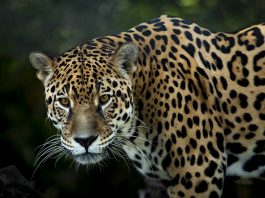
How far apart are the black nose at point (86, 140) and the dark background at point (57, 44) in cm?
486

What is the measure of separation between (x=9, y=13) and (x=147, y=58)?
10732mm

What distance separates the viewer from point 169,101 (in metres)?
7.86

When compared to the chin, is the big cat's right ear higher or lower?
higher

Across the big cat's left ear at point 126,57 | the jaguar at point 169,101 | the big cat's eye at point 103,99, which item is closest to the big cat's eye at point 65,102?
the jaguar at point 169,101

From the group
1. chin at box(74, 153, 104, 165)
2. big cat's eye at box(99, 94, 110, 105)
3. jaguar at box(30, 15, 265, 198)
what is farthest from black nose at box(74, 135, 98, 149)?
big cat's eye at box(99, 94, 110, 105)

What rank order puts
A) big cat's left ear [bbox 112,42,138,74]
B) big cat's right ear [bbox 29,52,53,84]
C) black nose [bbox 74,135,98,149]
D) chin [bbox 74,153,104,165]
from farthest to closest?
1. big cat's right ear [bbox 29,52,53,84]
2. big cat's left ear [bbox 112,42,138,74]
3. chin [bbox 74,153,104,165]
4. black nose [bbox 74,135,98,149]

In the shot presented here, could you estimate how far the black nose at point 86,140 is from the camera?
7.36 m

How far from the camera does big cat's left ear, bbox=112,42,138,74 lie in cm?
770

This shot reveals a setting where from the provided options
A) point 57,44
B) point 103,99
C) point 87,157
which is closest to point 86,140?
point 87,157

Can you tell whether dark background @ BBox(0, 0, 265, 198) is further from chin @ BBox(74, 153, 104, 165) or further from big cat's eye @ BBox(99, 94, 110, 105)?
big cat's eye @ BBox(99, 94, 110, 105)

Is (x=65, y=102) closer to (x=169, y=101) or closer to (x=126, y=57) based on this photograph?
(x=126, y=57)

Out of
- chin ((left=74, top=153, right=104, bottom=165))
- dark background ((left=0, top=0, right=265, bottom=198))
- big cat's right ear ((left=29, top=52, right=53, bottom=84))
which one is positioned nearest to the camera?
chin ((left=74, top=153, right=104, bottom=165))

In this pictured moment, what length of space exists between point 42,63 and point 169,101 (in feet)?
4.33

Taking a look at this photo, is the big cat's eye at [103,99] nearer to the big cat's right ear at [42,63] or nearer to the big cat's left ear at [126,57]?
the big cat's left ear at [126,57]
